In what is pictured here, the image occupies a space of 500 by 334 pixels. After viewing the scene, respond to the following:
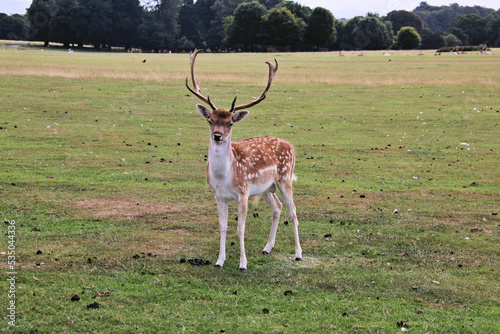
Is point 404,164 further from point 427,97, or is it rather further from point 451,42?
point 451,42

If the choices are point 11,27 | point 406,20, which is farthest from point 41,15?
point 406,20

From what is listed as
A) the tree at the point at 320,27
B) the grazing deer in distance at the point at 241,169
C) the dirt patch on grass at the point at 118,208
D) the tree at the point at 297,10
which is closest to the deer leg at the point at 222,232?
the grazing deer in distance at the point at 241,169

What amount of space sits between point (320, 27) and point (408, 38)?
78.9 feet

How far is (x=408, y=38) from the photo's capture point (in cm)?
13500

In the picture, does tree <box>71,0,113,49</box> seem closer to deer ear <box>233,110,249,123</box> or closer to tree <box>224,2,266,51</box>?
tree <box>224,2,266,51</box>

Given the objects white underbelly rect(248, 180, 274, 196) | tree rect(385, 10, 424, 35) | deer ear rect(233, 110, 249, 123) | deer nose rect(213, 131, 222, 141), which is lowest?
white underbelly rect(248, 180, 274, 196)

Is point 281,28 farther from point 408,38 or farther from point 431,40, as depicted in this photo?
point 431,40

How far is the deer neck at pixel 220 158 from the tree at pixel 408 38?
444 feet

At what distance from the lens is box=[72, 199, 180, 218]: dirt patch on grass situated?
1283cm

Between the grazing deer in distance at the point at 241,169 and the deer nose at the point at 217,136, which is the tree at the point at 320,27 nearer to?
the grazing deer in distance at the point at 241,169

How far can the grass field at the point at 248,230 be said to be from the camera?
8078mm

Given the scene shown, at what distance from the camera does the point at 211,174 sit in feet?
32.1

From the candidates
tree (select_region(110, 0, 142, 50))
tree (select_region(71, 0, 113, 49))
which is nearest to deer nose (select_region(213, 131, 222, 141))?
tree (select_region(71, 0, 113, 49))

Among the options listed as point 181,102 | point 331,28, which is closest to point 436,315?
point 181,102
